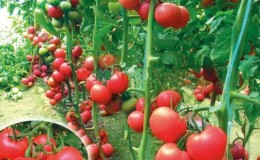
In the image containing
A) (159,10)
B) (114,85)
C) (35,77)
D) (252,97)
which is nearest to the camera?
(252,97)

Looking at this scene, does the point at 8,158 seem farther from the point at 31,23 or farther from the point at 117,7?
the point at 31,23

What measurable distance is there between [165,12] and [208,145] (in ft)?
1.65

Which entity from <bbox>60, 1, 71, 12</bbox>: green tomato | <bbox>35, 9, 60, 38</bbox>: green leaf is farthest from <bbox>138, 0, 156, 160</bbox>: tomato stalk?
<bbox>60, 1, 71, 12</bbox>: green tomato

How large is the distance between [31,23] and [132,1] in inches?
184

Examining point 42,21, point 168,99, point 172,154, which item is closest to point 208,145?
point 172,154

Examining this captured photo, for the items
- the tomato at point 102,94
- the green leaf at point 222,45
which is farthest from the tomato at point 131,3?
the tomato at point 102,94

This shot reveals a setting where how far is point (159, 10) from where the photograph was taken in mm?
1435

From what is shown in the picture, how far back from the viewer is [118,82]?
5.89 ft

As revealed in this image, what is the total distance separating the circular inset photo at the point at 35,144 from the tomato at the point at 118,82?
45 cm

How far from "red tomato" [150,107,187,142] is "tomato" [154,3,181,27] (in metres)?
0.35

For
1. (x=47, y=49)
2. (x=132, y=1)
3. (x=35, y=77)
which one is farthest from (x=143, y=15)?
(x=35, y=77)

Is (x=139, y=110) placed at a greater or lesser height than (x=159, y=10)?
lesser

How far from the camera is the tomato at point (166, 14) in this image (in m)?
1.42

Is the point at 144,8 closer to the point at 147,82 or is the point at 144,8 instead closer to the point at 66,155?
the point at 147,82
